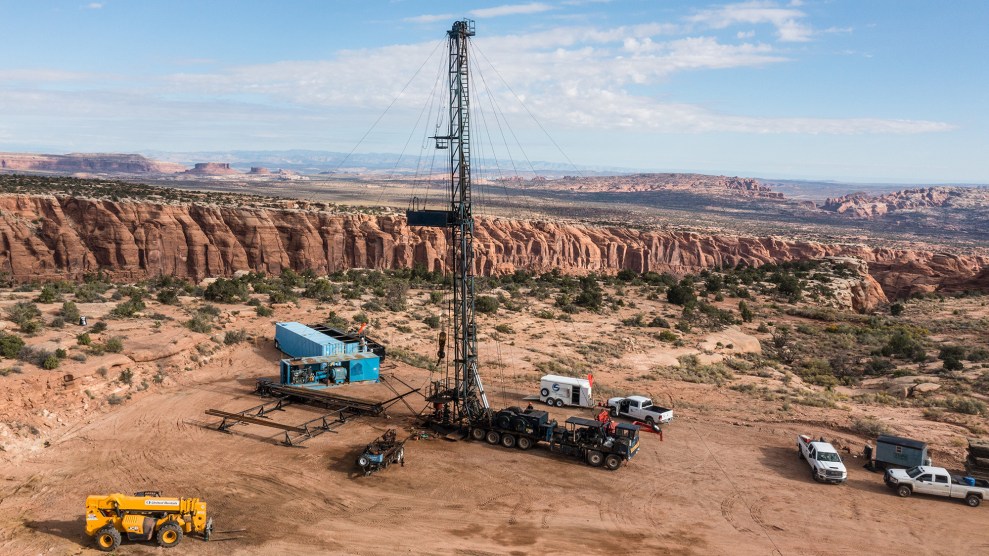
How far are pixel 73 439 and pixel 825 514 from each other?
1059 inches

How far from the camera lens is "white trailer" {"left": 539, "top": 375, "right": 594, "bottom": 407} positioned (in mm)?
29062

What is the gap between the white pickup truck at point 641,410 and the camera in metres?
26.9

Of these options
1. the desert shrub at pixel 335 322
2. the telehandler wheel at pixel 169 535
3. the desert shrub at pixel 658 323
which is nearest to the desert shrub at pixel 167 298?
the desert shrub at pixel 335 322

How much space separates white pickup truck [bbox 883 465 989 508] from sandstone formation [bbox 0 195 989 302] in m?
52.6

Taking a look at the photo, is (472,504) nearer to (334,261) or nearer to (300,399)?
(300,399)

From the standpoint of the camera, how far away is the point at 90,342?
96.6 ft

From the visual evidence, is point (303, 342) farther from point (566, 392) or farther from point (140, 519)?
point (140, 519)

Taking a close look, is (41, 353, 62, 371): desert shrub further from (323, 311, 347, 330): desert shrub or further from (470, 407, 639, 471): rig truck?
(470, 407, 639, 471): rig truck

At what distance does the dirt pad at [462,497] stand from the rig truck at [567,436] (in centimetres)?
48

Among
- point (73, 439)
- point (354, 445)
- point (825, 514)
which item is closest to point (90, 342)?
point (73, 439)

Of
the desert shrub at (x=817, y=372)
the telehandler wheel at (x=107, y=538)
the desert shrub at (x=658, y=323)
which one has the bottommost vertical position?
the desert shrub at (x=817, y=372)

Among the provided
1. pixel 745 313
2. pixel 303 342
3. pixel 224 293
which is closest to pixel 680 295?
pixel 745 313

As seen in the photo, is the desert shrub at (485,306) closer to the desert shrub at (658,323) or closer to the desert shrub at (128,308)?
the desert shrub at (658,323)

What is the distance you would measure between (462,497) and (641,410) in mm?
10534
